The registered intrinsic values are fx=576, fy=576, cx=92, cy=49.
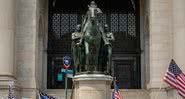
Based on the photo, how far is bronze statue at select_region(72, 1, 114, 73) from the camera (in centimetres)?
1973

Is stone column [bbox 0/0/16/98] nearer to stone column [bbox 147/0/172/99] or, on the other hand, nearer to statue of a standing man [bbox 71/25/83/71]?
stone column [bbox 147/0/172/99]

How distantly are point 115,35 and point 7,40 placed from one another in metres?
9.05

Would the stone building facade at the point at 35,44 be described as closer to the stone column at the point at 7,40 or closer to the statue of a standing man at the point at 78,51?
the stone column at the point at 7,40

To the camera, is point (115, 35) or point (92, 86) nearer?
point (92, 86)

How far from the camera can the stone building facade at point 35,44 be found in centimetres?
3105

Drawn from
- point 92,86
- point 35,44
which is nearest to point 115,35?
point 35,44

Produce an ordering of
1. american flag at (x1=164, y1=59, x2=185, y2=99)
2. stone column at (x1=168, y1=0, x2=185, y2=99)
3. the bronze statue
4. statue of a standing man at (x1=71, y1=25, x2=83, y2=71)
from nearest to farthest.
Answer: the bronze statue, statue of a standing man at (x1=71, y1=25, x2=83, y2=71), american flag at (x1=164, y1=59, x2=185, y2=99), stone column at (x1=168, y1=0, x2=185, y2=99)

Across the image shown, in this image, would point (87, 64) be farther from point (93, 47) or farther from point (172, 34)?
point (172, 34)

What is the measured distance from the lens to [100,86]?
19547 millimetres

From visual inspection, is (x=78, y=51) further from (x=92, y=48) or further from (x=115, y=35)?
(x=115, y=35)

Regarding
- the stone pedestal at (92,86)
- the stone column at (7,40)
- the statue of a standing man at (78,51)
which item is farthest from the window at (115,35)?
the stone pedestal at (92,86)

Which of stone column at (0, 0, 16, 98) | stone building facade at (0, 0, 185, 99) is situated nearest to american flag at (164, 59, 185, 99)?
stone building facade at (0, 0, 185, 99)

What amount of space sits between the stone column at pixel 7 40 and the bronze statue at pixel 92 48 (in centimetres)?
1132

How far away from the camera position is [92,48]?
1977 cm
